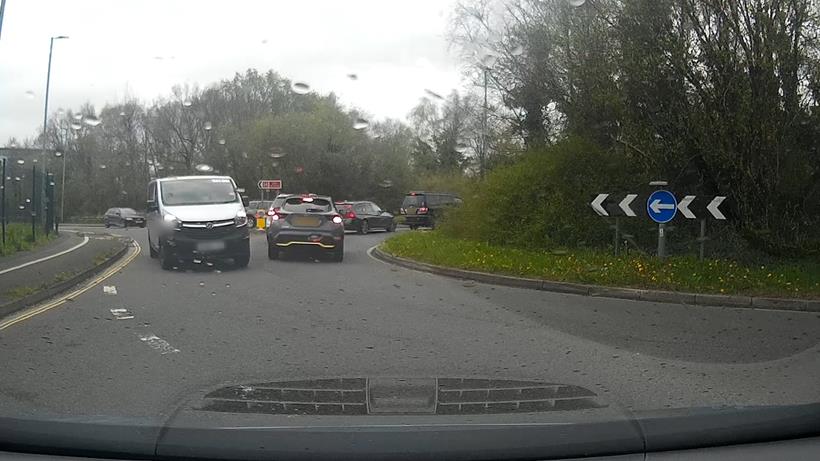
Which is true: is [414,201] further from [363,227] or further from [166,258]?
[166,258]

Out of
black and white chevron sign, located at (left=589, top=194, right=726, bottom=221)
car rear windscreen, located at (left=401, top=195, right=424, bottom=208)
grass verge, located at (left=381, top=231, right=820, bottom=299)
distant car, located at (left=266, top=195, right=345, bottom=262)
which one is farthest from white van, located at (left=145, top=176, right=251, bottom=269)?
car rear windscreen, located at (left=401, top=195, right=424, bottom=208)

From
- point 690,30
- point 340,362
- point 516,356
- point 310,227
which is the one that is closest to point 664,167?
point 690,30

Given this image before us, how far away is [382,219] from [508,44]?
1076 cm

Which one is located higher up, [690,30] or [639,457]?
[690,30]

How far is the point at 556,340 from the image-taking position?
7883 mm

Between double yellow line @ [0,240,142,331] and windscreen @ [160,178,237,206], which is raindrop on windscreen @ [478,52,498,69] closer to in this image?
windscreen @ [160,178,237,206]

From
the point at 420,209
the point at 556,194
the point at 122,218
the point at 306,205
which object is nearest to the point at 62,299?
the point at 306,205

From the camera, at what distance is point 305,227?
1720cm

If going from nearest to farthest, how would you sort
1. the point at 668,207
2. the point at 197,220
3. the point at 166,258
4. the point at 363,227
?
the point at 668,207 → the point at 197,220 → the point at 166,258 → the point at 363,227

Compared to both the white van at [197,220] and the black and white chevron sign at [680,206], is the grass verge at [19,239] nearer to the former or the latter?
the white van at [197,220]

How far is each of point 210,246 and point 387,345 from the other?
846 centimetres

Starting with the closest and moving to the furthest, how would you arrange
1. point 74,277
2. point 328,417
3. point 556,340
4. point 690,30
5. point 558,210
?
point 328,417, point 556,340, point 74,277, point 690,30, point 558,210

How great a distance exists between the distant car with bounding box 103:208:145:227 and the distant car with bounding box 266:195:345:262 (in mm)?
15208

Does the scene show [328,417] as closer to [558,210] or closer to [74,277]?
[74,277]
